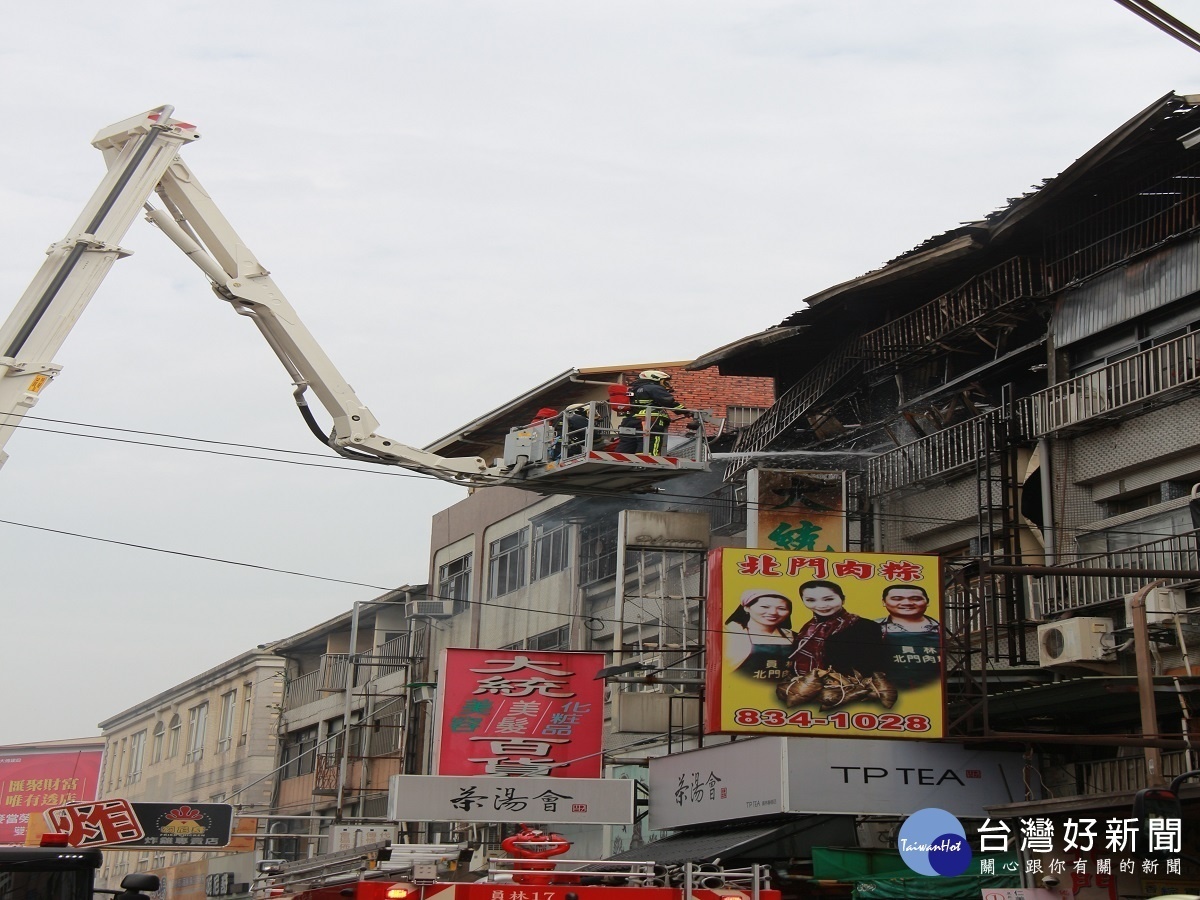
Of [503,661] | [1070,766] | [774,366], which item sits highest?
[774,366]

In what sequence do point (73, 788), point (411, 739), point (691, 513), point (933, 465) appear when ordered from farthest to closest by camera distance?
1. point (73, 788)
2. point (411, 739)
3. point (691, 513)
4. point (933, 465)

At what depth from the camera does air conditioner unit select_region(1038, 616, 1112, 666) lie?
19.2 metres

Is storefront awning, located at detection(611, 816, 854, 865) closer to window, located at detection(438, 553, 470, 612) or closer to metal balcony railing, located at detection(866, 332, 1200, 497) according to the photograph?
metal balcony railing, located at detection(866, 332, 1200, 497)

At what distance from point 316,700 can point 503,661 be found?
24775 mm

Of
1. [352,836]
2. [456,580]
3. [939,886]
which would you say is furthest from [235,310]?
[456,580]

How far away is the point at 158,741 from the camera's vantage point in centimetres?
6631

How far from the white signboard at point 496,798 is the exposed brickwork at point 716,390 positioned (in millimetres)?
16648

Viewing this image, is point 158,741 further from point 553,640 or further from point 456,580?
point 553,640

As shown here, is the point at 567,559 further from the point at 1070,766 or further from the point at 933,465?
the point at 1070,766

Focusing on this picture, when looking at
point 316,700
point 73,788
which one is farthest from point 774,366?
point 73,788

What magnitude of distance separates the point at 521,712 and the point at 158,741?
44607 millimetres

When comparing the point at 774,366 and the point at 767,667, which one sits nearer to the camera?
the point at 767,667

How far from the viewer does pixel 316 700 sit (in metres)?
49.9

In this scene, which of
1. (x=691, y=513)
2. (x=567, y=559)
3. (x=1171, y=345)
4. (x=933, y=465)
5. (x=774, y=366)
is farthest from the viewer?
(x=567, y=559)
